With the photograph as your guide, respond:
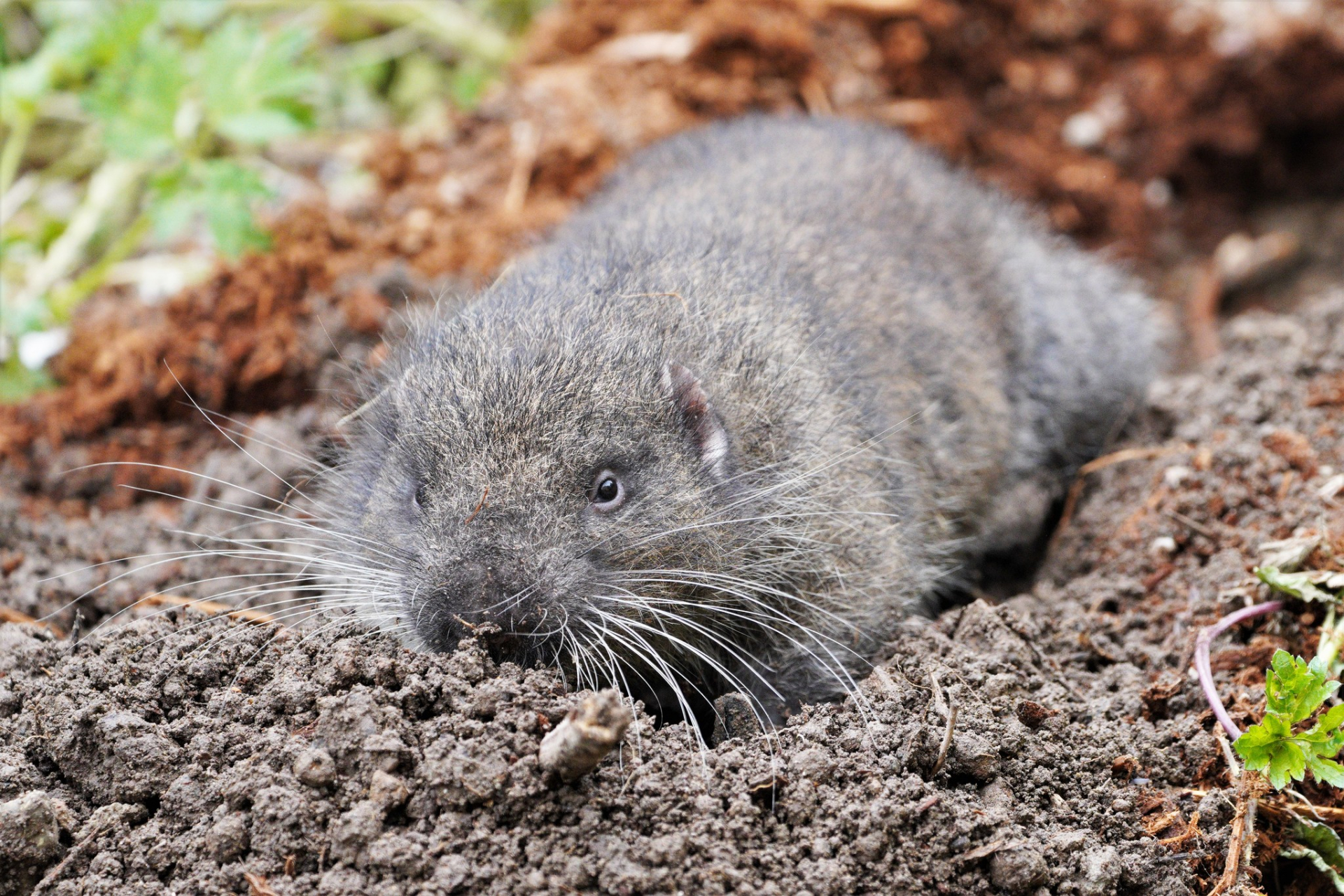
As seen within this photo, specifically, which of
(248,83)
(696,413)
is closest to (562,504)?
(696,413)

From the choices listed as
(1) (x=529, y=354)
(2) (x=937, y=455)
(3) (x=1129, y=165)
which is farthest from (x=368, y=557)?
(3) (x=1129, y=165)

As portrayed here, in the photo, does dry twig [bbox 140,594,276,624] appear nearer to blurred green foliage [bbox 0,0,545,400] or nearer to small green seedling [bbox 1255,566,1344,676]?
blurred green foliage [bbox 0,0,545,400]

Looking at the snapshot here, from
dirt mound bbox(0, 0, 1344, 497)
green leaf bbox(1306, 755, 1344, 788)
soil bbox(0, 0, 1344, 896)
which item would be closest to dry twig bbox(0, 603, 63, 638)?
soil bbox(0, 0, 1344, 896)

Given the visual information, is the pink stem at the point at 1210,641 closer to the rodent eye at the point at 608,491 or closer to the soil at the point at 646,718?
the soil at the point at 646,718

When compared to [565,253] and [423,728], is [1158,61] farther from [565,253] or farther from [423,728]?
[423,728]

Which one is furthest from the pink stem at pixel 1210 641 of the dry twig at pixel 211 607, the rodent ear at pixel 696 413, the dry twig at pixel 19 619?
the dry twig at pixel 19 619

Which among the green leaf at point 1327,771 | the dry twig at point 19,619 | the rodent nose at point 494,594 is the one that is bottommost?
the dry twig at point 19,619

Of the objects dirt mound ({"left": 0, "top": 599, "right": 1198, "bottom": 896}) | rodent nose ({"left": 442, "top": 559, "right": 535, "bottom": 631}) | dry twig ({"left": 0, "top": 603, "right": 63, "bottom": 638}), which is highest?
rodent nose ({"left": 442, "top": 559, "right": 535, "bottom": 631})
